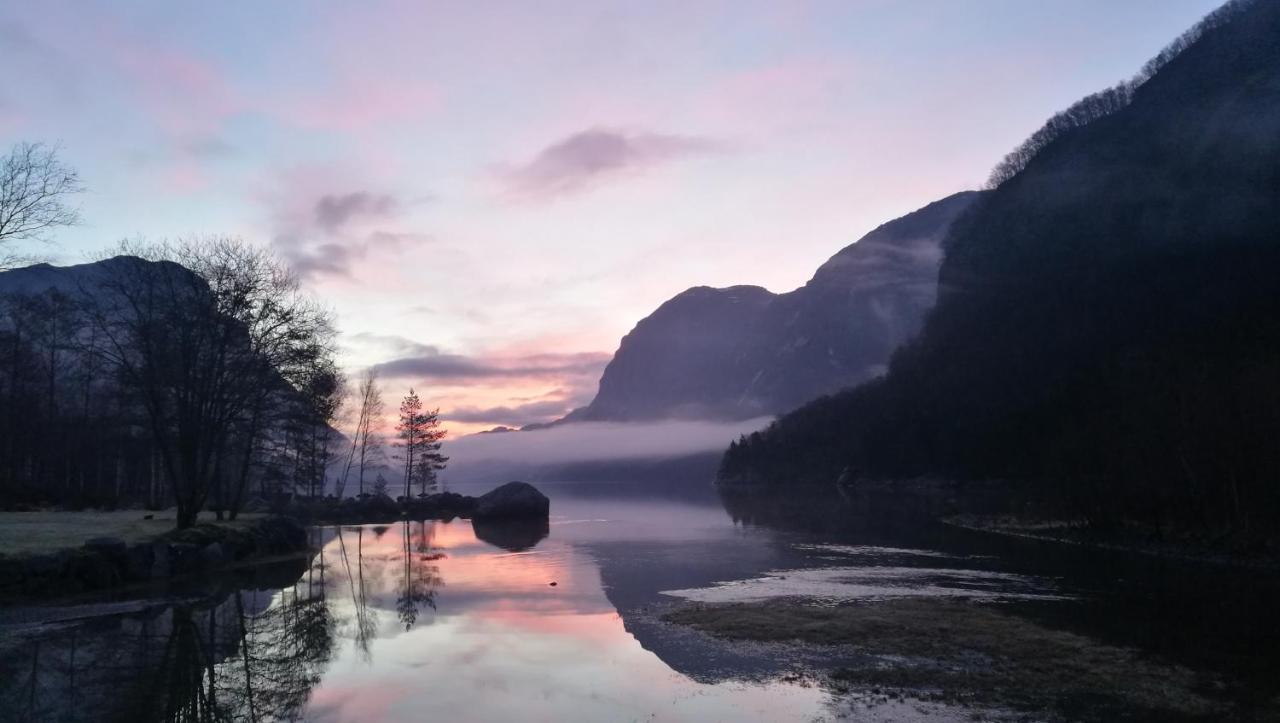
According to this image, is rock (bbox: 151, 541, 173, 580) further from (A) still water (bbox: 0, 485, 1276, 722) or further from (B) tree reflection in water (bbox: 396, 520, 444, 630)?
(B) tree reflection in water (bbox: 396, 520, 444, 630)

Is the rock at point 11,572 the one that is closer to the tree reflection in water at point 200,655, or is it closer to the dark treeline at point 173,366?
the tree reflection in water at point 200,655

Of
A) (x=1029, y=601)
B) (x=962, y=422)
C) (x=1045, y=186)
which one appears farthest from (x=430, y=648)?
(x=1045, y=186)

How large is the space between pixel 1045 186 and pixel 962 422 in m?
60.4

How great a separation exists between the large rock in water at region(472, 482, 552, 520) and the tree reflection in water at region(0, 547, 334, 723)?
5088 cm

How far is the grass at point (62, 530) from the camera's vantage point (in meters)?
27.2

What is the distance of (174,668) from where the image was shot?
57.0 ft

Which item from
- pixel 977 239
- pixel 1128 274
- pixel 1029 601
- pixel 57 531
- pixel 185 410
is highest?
pixel 977 239

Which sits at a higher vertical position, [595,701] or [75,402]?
[75,402]

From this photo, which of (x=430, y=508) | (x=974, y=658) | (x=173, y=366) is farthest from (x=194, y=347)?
(x=430, y=508)

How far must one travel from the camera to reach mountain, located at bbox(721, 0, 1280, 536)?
51.8 m

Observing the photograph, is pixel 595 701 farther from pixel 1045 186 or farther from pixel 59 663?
pixel 1045 186

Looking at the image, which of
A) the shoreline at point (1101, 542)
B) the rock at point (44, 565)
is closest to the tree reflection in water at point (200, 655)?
the rock at point (44, 565)

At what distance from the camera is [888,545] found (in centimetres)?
4828

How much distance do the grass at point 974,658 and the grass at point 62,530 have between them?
20.7m
